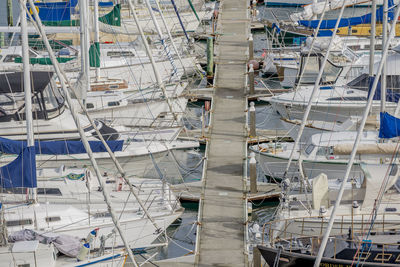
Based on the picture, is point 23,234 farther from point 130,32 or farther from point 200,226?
point 130,32

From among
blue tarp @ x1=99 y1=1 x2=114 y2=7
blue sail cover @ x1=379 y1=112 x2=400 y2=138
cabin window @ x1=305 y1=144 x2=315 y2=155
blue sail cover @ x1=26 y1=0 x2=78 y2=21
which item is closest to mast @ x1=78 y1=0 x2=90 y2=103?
cabin window @ x1=305 y1=144 x2=315 y2=155

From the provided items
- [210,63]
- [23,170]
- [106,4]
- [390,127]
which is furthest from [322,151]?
[106,4]

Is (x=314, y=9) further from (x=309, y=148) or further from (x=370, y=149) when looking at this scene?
(x=370, y=149)

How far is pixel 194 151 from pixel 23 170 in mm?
11397

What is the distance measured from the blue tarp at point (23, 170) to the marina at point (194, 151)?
0.05m

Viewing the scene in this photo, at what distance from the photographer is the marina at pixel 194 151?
23.4m

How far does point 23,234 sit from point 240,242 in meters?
6.67

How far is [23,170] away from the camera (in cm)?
2406

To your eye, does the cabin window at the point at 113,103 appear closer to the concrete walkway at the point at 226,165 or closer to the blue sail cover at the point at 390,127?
the concrete walkway at the point at 226,165

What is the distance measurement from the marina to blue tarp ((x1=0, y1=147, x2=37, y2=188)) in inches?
1.8

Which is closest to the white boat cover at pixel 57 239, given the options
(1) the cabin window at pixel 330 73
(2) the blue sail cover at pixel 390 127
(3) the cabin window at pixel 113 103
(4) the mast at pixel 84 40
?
(4) the mast at pixel 84 40

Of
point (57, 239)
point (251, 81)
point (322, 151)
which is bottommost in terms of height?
point (57, 239)

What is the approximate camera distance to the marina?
23406mm

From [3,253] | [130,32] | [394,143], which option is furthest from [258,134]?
[3,253]
